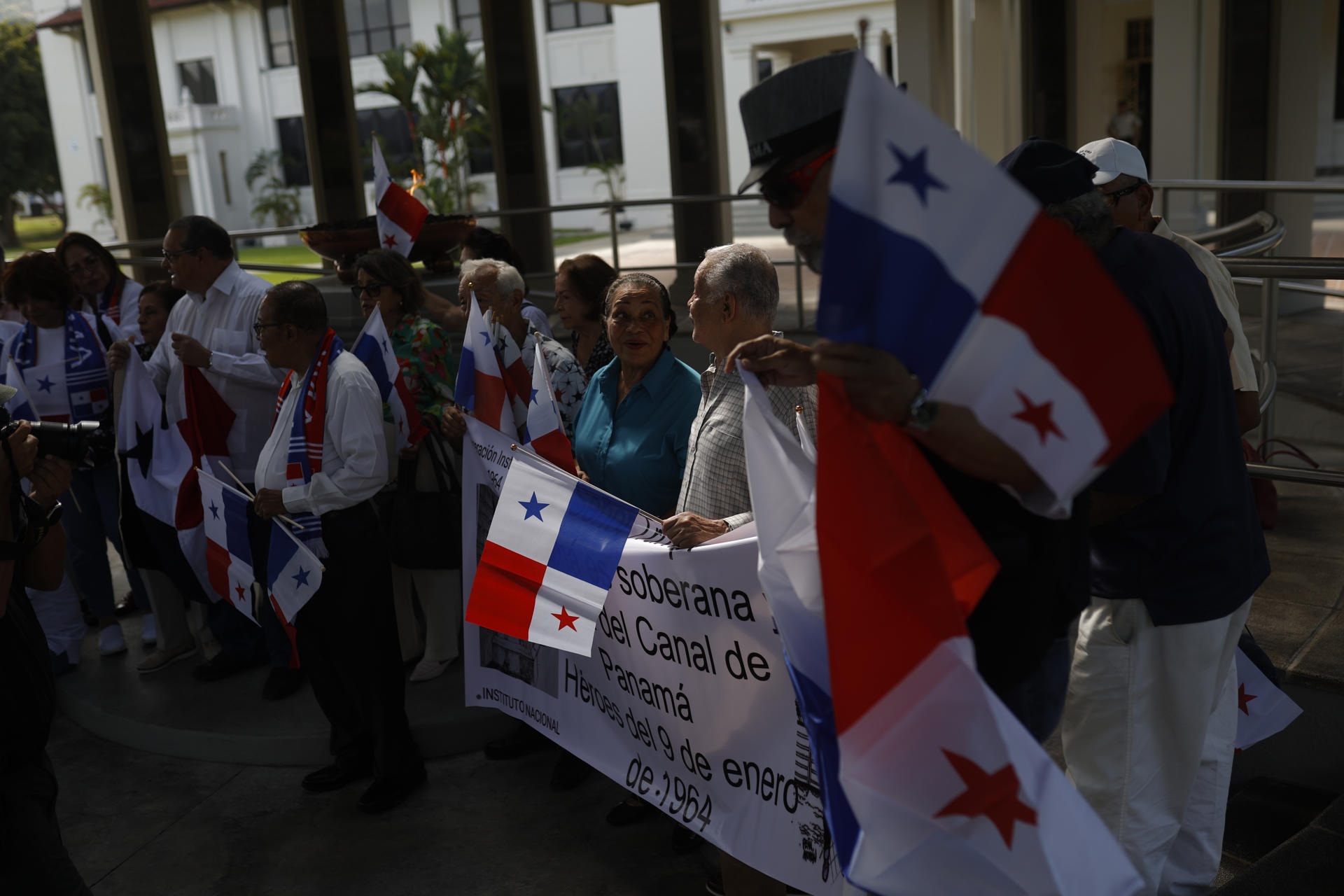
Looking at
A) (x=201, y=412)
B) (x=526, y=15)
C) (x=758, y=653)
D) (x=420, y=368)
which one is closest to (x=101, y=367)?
(x=201, y=412)

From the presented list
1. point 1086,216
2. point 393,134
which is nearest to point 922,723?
point 1086,216

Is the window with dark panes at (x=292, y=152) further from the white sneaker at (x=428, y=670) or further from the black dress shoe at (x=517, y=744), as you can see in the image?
the black dress shoe at (x=517, y=744)

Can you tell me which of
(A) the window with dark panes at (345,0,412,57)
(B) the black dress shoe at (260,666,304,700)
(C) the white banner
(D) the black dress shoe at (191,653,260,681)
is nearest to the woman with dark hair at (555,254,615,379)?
(C) the white banner

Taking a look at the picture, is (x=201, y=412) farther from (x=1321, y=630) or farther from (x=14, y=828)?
(x=1321, y=630)

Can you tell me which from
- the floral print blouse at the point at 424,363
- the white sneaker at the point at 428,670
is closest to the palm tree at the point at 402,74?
the floral print blouse at the point at 424,363

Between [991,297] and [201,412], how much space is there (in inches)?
180

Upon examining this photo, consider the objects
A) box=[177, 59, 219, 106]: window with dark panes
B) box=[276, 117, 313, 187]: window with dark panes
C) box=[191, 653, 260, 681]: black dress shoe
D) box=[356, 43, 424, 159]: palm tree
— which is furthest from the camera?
box=[177, 59, 219, 106]: window with dark panes

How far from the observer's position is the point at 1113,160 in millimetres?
3773

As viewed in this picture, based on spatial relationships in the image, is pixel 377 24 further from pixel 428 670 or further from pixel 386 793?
pixel 386 793

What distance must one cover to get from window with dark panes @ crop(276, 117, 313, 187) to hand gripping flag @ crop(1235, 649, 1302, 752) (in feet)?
177

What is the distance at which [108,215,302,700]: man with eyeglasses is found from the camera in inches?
215

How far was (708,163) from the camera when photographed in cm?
1558

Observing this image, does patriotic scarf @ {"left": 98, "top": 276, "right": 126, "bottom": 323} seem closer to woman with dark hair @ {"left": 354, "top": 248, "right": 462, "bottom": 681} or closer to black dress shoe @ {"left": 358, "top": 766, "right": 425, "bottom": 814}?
woman with dark hair @ {"left": 354, "top": 248, "right": 462, "bottom": 681}

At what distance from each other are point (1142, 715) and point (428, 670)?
11.5 ft
